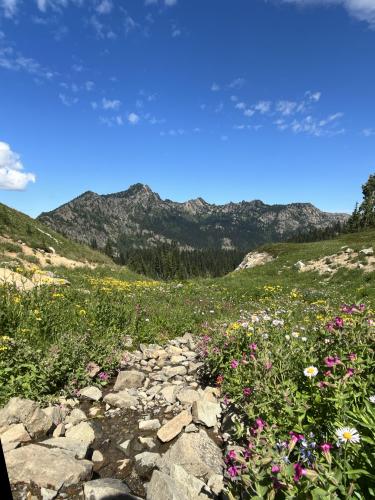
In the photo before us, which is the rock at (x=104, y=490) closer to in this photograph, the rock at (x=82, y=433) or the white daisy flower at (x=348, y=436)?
the rock at (x=82, y=433)

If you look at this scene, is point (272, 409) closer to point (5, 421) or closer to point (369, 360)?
point (369, 360)

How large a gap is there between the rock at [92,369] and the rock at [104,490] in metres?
3.11

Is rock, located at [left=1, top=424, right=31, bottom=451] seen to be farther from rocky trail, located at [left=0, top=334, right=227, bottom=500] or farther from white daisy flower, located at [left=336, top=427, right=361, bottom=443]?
white daisy flower, located at [left=336, top=427, right=361, bottom=443]

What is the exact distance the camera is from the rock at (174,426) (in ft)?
18.8

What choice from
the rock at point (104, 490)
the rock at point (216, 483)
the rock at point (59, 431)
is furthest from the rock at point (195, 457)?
the rock at point (59, 431)

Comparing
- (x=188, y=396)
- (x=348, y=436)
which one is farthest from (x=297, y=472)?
(x=188, y=396)

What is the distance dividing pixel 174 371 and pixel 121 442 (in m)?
2.92

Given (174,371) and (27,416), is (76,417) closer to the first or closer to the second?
(27,416)

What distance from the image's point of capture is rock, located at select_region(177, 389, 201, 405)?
6846 millimetres

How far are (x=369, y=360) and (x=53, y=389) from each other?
17.7 ft

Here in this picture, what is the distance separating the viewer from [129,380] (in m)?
7.65

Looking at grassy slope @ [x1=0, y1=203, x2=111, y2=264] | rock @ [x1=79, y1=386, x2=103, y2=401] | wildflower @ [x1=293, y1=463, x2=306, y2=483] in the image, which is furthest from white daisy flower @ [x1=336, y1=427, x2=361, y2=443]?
grassy slope @ [x1=0, y1=203, x2=111, y2=264]

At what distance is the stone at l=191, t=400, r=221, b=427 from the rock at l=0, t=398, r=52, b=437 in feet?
7.77

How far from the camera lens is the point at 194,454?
485 cm
